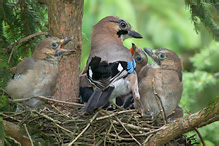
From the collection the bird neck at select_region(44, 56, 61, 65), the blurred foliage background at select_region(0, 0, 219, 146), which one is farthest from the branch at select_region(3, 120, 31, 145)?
the bird neck at select_region(44, 56, 61, 65)

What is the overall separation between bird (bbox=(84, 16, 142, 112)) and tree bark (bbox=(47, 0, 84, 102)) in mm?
228

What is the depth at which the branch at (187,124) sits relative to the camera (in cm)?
332

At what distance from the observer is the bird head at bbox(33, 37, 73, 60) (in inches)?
198

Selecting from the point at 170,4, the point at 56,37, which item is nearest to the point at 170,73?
the point at 56,37

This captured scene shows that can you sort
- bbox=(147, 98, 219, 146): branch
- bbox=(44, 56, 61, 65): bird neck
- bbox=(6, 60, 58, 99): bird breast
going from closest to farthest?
bbox=(147, 98, 219, 146): branch < bbox=(6, 60, 58, 99): bird breast < bbox=(44, 56, 61, 65): bird neck

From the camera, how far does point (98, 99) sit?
4395mm

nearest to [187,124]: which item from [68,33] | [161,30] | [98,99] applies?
[98,99]

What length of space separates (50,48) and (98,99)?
43.4 inches

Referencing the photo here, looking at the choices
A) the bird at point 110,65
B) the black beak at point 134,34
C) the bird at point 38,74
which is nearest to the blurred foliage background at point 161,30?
the bird at point 38,74

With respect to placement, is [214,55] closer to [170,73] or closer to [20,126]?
[170,73]

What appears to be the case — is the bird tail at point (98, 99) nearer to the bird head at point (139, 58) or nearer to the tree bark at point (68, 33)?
the tree bark at point (68, 33)

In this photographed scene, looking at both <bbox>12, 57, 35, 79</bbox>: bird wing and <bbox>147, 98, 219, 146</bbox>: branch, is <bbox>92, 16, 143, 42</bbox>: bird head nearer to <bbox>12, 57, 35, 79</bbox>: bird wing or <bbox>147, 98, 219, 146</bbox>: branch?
<bbox>12, 57, 35, 79</bbox>: bird wing

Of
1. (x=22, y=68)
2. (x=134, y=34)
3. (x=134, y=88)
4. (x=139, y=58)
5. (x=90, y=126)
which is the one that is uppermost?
(x=134, y=34)

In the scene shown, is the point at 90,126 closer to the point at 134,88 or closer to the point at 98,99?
the point at 98,99
